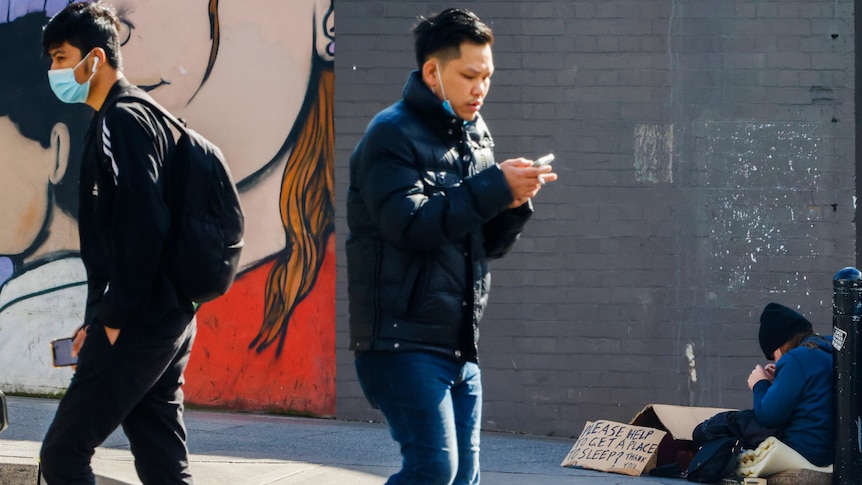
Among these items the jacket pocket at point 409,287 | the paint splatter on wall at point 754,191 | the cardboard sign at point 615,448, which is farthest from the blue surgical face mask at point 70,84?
the paint splatter on wall at point 754,191

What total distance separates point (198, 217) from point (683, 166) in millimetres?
4579

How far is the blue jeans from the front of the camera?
341cm

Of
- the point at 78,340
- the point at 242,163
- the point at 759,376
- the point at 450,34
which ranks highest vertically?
the point at 450,34

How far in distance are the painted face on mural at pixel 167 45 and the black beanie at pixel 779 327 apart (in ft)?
13.0

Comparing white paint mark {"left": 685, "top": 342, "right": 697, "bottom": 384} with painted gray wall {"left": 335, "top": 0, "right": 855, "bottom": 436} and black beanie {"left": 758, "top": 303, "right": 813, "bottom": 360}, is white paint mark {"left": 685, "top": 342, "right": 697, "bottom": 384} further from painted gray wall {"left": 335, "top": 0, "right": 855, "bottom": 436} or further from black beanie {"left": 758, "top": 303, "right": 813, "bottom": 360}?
black beanie {"left": 758, "top": 303, "right": 813, "bottom": 360}

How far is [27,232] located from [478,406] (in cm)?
527

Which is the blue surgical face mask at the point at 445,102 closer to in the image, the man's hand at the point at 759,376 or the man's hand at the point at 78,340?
the man's hand at the point at 78,340

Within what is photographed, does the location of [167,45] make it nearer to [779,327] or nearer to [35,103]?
[35,103]

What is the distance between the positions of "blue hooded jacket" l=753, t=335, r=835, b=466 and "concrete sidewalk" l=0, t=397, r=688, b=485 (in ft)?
2.10

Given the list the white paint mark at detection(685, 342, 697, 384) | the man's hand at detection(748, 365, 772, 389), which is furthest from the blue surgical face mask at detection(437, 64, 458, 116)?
the white paint mark at detection(685, 342, 697, 384)

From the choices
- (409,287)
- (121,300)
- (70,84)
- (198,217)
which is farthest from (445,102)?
(70,84)

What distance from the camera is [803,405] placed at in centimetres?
603

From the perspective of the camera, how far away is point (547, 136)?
25.2 ft

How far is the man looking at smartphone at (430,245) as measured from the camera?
3414mm
